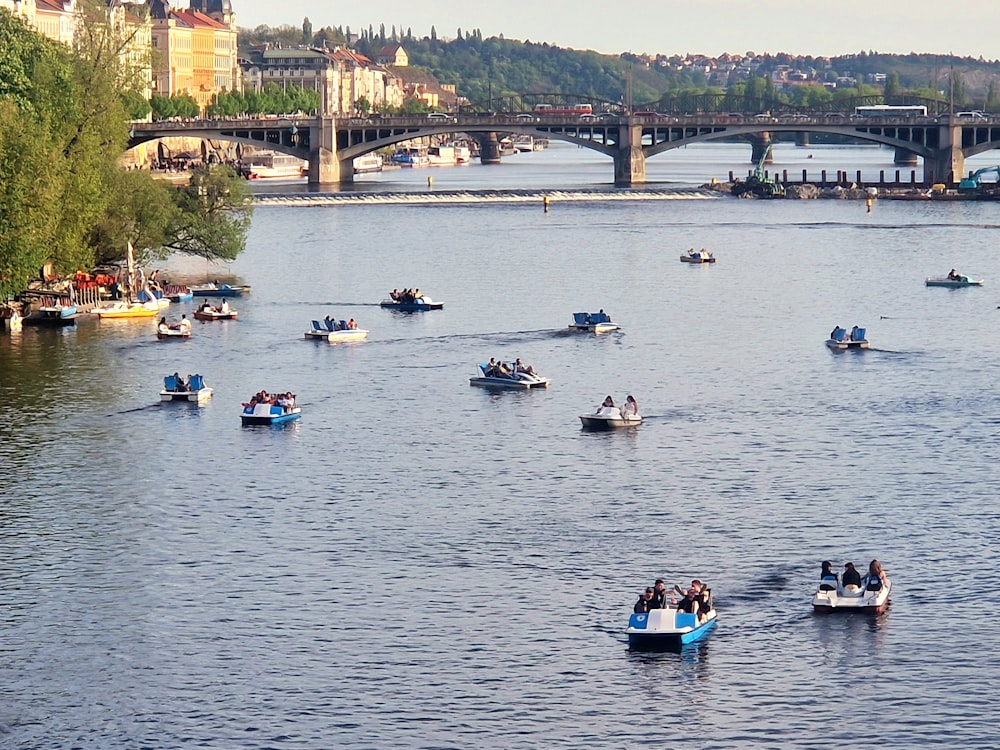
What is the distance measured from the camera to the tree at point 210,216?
103 metres

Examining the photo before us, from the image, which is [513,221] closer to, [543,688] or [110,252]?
[110,252]

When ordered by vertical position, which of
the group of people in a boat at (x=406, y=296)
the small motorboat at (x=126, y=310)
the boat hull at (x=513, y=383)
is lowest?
the boat hull at (x=513, y=383)

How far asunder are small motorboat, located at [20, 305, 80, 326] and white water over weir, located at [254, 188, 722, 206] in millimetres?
77670

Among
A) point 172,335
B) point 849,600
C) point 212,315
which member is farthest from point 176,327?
point 849,600

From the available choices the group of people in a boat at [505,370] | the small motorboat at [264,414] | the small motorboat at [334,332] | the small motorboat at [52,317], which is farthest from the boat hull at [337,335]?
the small motorboat at [264,414]

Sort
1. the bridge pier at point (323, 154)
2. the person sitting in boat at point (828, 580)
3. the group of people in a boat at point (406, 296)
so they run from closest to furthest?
the person sitting in boat at point (828, 580)
the group of people in a boat at point (406, 296)
the bridge pier at point (323, 154)

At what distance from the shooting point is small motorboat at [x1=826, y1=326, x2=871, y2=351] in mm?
82438

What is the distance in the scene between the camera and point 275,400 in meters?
65.8

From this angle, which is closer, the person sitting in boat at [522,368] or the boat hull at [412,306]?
the person sitting in boat at [522,368]

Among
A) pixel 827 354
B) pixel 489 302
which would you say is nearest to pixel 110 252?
pixel 489 302

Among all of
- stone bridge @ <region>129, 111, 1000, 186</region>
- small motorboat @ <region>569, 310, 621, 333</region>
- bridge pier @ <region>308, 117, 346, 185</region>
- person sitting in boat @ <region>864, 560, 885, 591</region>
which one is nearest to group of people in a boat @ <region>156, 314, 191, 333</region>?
small motorboat @ <region>569, 310, 621, 333</region>

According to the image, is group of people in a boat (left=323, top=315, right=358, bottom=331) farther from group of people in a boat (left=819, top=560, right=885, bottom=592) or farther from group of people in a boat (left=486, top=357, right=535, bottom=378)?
group of people in a boat (left=819, top=560, right=885, bottom=592)

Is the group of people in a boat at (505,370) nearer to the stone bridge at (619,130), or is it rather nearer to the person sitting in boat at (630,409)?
the person sitting in boat at (630,409)

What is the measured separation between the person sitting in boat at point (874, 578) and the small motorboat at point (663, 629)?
4.45m
